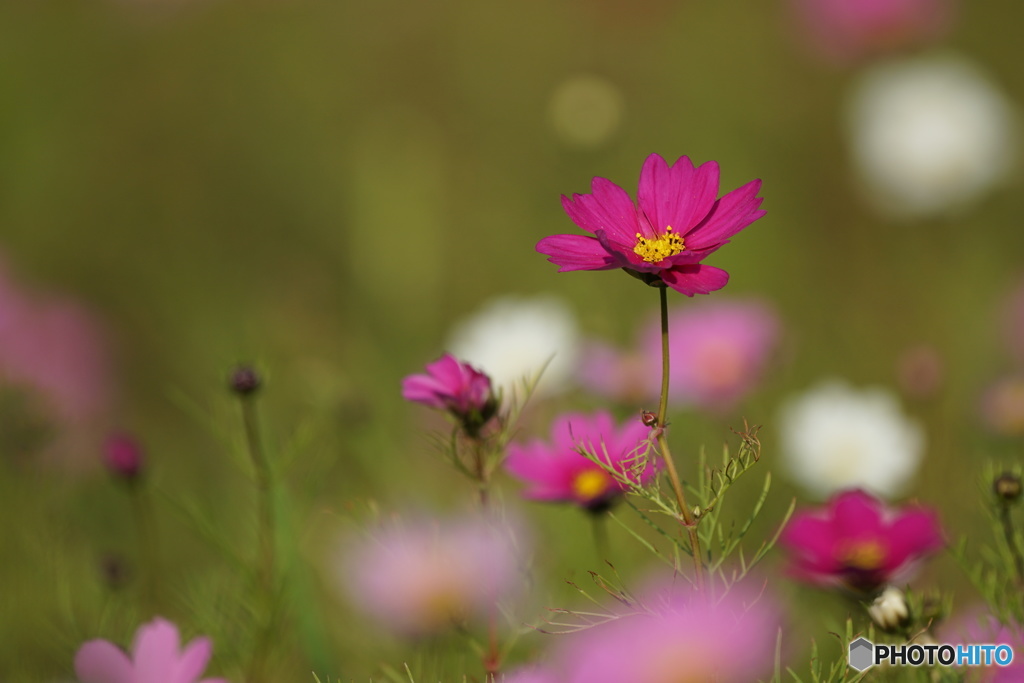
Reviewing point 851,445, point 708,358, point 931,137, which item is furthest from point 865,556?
point 931,137

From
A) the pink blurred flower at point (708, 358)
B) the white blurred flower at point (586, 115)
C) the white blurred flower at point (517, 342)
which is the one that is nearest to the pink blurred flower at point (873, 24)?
the white blurred flower at point (586, 115)

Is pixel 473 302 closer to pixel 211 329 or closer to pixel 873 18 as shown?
pixel 211 329

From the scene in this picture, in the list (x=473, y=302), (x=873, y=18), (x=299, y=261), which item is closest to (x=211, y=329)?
(x=299, y=261)

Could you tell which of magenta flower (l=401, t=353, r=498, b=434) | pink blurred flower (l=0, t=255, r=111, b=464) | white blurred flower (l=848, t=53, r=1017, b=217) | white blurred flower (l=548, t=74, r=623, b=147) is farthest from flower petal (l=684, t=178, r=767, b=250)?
white blurred flower (l=848, t=53, r=1017, b=217)

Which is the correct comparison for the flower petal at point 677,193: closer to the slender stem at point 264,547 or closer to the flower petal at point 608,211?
the flower petal at point 608,211

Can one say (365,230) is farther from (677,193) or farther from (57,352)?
(677,193)

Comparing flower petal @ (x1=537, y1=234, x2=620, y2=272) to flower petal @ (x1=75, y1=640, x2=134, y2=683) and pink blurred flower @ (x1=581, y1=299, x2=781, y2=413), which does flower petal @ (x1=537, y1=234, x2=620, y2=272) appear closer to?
flower petal @ (x1=75, y1=640, x2=134, y2=683)
